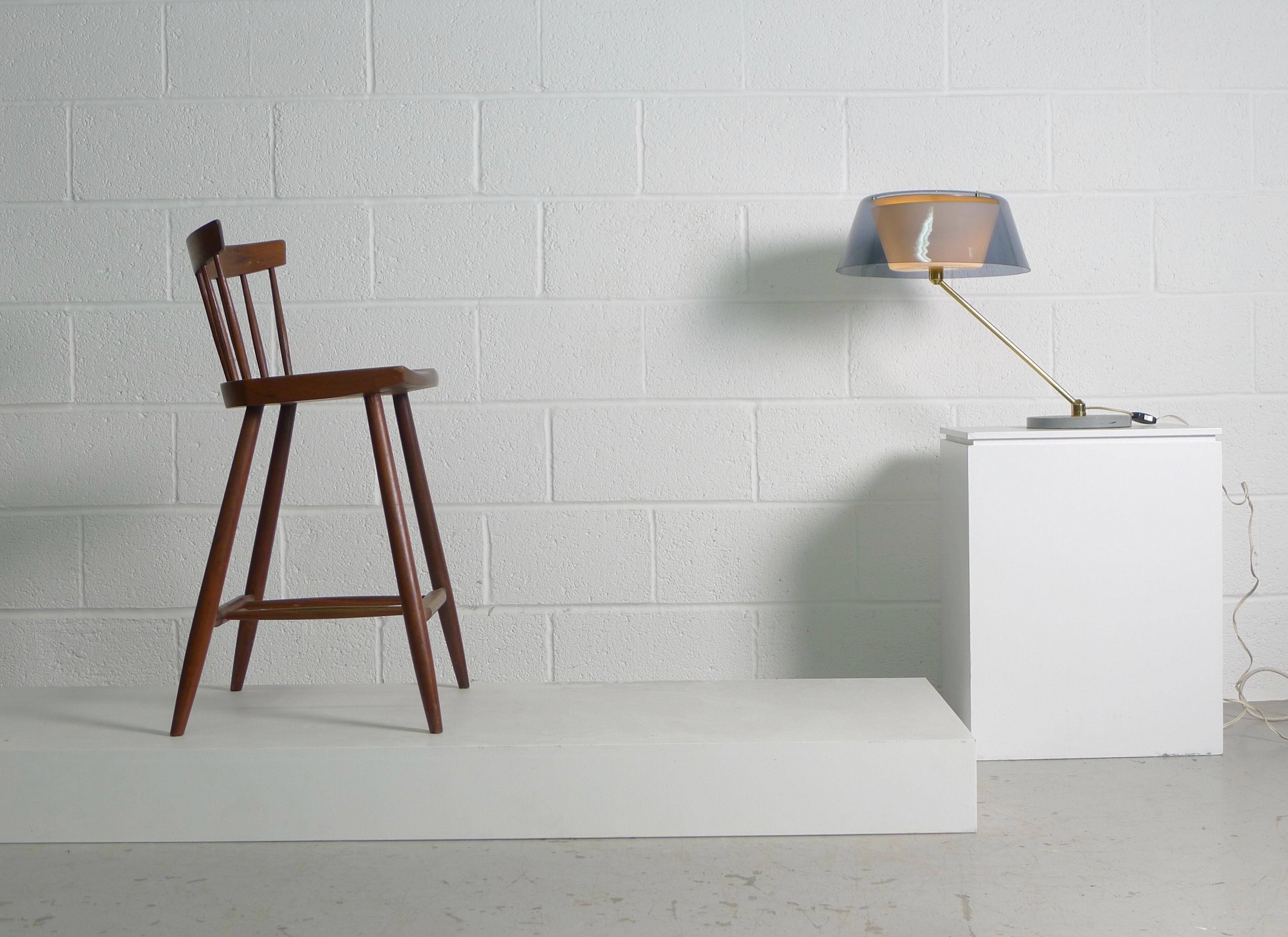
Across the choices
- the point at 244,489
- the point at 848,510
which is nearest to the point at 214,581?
the point at 244,489

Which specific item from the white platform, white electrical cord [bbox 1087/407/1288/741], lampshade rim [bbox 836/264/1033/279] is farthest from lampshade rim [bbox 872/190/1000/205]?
the white platform

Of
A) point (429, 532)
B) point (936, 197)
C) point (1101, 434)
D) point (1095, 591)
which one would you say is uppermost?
point (936, 197)

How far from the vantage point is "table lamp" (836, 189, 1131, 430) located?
6.55 ft

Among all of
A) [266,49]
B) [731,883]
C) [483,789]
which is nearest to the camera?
[731,883]

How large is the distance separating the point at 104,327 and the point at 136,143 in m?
0.42

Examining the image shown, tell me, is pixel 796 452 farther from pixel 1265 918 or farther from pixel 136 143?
pixel 136 143

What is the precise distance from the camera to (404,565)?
1677mm

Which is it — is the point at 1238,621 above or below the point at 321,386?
below

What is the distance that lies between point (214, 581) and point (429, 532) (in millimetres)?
407

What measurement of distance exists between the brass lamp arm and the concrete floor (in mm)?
768

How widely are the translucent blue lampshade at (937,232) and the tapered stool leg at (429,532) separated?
944 mm

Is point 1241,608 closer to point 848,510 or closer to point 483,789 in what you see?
point 848,510

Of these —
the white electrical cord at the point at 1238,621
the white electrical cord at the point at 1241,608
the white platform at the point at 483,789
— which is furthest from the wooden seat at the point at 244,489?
the white electrical cord at the point at 1238,621

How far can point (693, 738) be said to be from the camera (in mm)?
1676
